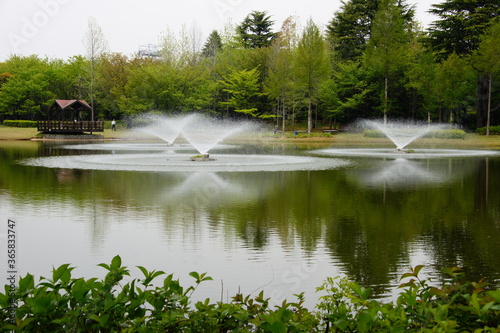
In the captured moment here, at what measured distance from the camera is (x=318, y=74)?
48.9 m

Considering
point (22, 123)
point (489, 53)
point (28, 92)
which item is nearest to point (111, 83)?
point (28, 92)

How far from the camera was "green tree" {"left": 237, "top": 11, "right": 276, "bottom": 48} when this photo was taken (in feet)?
228

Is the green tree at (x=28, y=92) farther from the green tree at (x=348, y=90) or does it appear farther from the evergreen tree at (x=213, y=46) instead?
the green tree at (x=348, y=90)

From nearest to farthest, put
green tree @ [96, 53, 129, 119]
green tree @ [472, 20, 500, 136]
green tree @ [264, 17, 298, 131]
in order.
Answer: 1. green tree @ [472, 20, 500, 136]
2. green tree @ [264, 17, 298, 131]
3. green tree @ [96, 53, 129, 119]

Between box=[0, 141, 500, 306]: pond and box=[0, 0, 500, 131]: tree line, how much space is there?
3351cm

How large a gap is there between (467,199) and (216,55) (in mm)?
60878

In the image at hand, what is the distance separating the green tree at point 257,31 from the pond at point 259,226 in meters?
53.9

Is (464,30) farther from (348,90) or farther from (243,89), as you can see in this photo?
(243,89)

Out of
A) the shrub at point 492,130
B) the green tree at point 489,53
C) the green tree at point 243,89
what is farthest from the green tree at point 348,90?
the green tree at point 489,53

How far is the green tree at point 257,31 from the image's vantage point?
6950 cm

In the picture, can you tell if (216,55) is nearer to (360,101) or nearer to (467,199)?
(360,101)

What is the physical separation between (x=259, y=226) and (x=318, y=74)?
4084 centimetres

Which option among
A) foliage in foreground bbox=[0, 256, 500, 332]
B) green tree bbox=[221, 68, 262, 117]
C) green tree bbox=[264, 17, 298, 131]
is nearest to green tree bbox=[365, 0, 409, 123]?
green tree bbox=[264, 17, 298, 131]

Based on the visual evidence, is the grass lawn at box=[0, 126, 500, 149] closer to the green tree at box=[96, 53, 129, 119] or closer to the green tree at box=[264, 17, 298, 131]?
the green tree at box=[264, 17, 298, 131]
